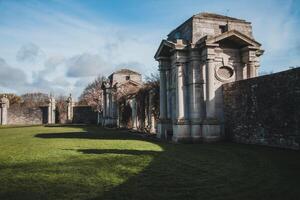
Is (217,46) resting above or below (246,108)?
above

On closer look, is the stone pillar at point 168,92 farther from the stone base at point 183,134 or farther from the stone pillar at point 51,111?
the stone pillar at point 51,111

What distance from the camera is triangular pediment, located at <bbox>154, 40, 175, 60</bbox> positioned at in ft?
53.7

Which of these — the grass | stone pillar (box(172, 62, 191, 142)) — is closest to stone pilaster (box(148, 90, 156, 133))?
stone pillar (box(172, 62, 191, 142))

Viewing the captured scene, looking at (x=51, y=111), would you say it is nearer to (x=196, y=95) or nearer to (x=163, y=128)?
(x=163, y=128)

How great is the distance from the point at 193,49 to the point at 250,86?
3.31m

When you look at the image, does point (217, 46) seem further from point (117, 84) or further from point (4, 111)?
point (4, 111)

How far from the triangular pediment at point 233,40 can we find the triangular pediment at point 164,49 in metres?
2.15

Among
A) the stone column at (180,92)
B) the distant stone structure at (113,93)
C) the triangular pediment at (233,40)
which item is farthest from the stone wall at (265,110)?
the distant stone structure at (113,93)

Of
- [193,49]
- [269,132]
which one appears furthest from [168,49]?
[269,132]

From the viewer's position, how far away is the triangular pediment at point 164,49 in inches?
645

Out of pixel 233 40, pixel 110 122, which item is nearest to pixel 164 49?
pixel 233 40

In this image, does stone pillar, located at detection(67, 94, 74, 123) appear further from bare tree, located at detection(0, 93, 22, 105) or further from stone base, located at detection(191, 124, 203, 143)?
stone base, located at detection(191, 124, 203, 143)

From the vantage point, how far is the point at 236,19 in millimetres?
16641

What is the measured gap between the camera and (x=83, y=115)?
5056 centimetres
